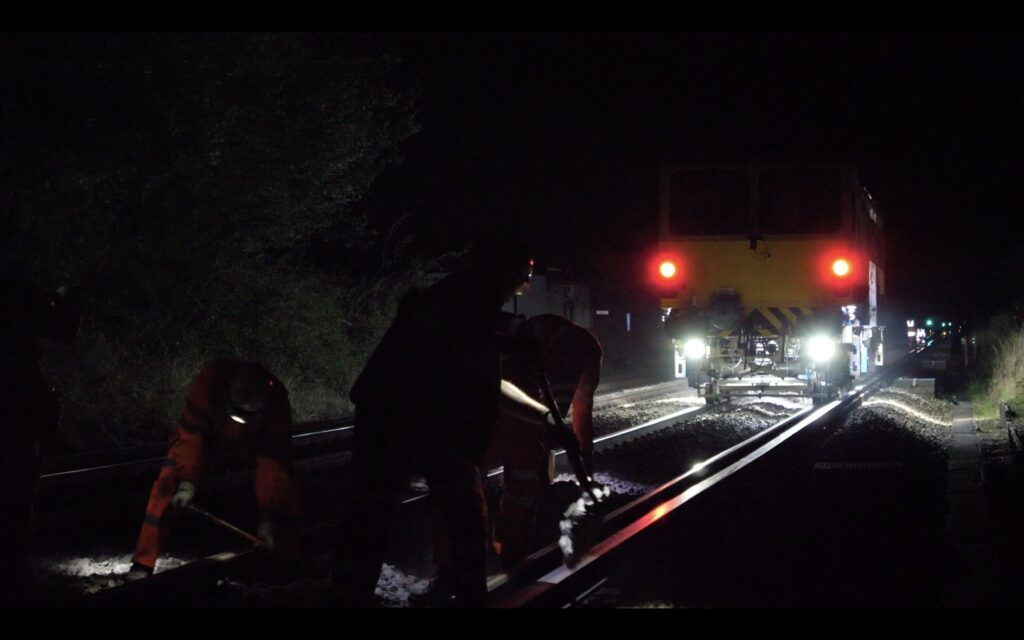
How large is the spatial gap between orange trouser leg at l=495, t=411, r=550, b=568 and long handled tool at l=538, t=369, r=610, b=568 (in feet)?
1.38

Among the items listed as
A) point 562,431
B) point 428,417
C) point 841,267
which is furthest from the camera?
point 841,267

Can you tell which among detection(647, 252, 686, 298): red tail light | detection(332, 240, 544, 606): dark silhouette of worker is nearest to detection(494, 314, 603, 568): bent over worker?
detection(332, 240, 544, 606): dark silhouette of worker

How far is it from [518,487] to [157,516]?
200 cm

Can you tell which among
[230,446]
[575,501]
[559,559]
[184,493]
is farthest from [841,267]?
[184,493]

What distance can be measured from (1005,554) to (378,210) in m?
28.2

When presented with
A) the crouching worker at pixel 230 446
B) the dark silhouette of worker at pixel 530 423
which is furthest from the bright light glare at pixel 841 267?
the crouching worker at pixel 230 446

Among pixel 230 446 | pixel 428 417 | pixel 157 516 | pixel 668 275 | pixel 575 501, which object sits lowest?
pixel 157 516

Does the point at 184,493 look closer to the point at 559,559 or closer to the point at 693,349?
the point at 559,559

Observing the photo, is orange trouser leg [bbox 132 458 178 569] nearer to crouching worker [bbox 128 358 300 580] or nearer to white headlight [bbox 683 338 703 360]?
crouching worker [bbox 128 358 300 580]

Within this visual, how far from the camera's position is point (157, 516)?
18.6 feet

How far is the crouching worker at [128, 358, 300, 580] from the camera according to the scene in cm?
555

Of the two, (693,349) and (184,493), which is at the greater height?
(693,349)

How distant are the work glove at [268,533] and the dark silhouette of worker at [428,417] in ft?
5.24

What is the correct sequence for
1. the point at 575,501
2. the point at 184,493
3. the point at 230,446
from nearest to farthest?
the point at 575,501
the point at 184,493
the point at 230,446
